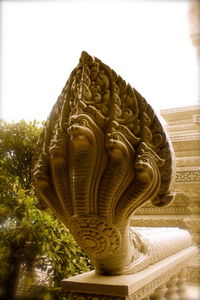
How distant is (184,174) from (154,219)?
0.52 meters

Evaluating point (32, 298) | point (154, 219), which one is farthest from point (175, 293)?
point (154, 219)

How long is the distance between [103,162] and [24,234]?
2.26 feet

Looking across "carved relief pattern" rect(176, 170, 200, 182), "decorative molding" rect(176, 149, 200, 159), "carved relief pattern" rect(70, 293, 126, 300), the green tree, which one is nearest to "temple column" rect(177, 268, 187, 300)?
the green tree

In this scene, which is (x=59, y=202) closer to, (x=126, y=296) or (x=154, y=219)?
(x=126, y=296)

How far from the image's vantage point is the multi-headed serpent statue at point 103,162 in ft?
2.67

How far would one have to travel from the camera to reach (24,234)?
133cm

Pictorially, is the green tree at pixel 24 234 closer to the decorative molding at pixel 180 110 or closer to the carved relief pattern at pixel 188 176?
the carved relief pattern at pixel 188 176

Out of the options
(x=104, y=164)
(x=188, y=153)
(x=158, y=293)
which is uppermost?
(x=188, y=153)

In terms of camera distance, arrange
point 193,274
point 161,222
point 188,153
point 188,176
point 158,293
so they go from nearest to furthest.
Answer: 1. point 158,293
2. point 193,274
3. point 188,176
4. point 161,222
5. point 188,153

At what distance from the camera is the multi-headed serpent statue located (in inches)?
32.0

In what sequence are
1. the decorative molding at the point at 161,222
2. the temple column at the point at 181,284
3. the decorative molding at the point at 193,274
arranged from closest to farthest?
1. the temple column at the point at 181,284
2. the decorative molding at the point at 193,274
3. the decorative molding at the point at 161,222

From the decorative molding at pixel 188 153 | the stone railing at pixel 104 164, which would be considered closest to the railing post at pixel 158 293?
the stone railing at pixel 104 164

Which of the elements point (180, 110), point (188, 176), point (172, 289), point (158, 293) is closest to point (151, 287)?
point (158, 293)

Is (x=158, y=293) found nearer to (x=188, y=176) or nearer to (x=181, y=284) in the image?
(x=181, y=284)
